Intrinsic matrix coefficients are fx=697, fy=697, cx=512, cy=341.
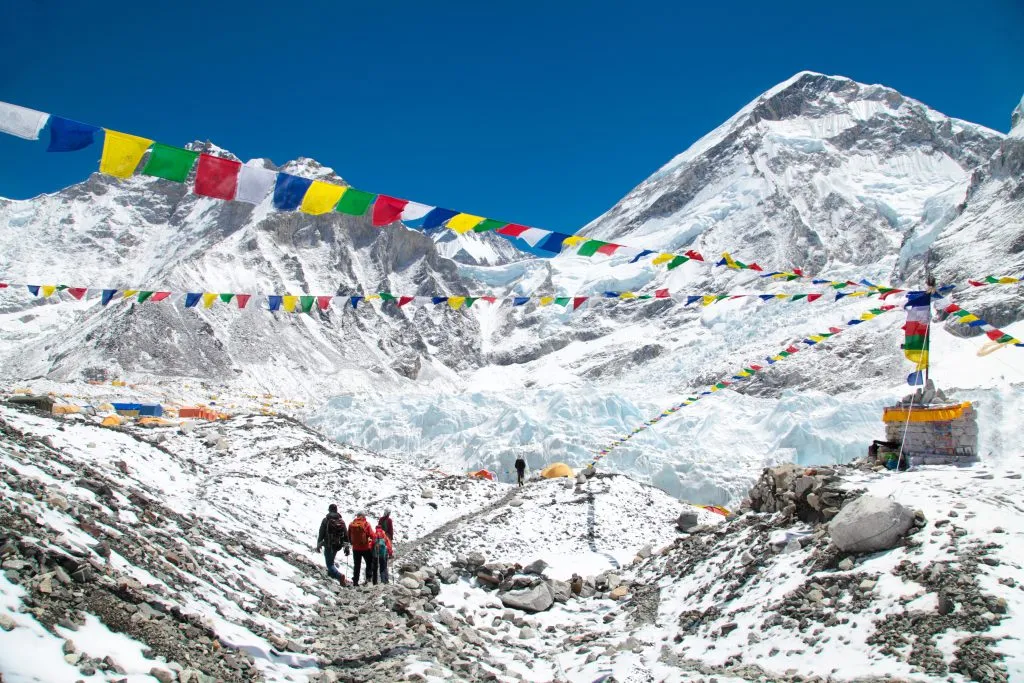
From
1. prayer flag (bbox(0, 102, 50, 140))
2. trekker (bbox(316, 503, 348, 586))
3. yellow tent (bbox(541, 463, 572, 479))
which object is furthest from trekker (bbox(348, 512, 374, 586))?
yellow tent (bbox(541, 463, 572, 479))

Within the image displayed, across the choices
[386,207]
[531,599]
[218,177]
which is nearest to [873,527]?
[531,599]

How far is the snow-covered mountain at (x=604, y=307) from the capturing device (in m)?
47.3

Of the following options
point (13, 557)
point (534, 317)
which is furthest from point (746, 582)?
point (534, 317)

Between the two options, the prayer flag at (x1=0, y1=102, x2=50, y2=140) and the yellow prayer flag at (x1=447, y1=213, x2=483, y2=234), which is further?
the yellow prayer flag at (x1=447, y1=213, x2=483, y2=234)

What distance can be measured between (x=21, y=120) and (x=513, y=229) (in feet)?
21.1

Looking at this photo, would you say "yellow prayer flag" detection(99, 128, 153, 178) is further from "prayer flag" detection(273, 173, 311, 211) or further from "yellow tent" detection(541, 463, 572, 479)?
"yellow tent" detection(541, 463, 572, 479)

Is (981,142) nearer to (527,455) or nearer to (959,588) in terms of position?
(527,455)

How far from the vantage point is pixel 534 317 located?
444 ft

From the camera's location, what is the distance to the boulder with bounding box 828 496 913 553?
27.9 feet

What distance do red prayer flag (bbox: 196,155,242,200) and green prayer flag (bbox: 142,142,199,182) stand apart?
0.57 feet

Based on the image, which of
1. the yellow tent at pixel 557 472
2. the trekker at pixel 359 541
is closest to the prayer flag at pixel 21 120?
the trekker at pixel 359 541

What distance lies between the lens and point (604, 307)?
440ft

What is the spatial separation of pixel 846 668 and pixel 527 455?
110 feet

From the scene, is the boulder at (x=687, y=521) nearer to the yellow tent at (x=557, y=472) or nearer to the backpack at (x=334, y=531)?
the yellow tent at (x=557, y=472)
